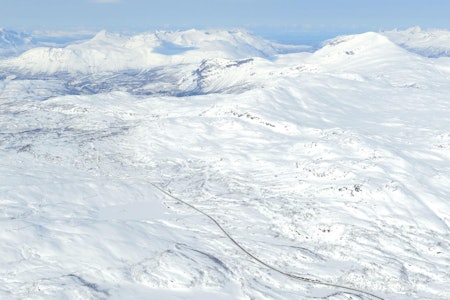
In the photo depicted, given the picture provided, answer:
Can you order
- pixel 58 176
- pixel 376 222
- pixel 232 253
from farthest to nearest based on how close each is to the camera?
pixel 58 176 < pixel 376 222 < pixel 232 253

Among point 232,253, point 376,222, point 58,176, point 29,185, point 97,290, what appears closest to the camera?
point 97,290

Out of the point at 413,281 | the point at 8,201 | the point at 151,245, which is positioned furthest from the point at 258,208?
the point at 8,201

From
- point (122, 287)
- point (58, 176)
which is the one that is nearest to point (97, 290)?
point (122, 287)

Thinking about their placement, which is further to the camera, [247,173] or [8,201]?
[247,173]

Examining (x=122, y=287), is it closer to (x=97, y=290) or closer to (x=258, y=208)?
(x=97, y=290)

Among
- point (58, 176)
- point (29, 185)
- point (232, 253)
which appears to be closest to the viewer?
point (232, 253)

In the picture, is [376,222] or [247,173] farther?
[247,173]

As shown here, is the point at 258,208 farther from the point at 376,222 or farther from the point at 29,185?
the point at 29,185

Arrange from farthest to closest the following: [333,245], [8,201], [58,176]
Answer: [58,176] < [8,201] < [333,245]
